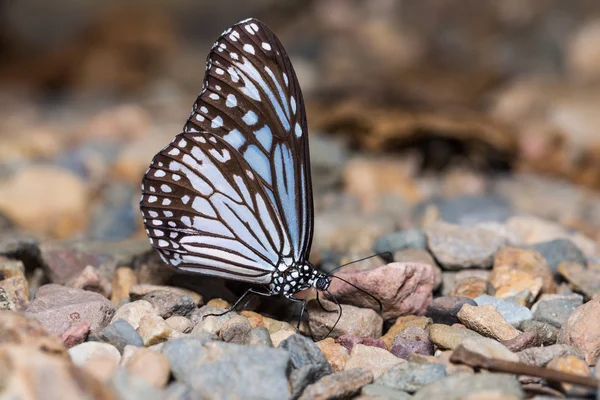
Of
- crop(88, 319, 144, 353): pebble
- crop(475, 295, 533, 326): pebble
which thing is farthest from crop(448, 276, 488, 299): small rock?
crop(88, 319, 144, 353): pebble

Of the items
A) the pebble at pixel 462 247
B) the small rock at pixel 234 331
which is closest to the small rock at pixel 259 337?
the small rock at pixel 234 331

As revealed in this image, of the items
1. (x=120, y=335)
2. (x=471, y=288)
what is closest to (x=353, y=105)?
(x=471, y=288)

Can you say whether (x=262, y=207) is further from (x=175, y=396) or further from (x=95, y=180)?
(x=95, y=180)

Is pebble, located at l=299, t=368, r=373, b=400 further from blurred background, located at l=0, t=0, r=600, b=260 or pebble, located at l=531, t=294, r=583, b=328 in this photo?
blurred background, located at l=0, t=0, r=600, b=260

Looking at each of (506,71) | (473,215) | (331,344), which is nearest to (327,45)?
(506,71)

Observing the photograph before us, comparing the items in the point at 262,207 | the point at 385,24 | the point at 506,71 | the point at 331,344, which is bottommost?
the point at 331,344

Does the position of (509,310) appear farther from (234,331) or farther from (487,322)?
(234,331)

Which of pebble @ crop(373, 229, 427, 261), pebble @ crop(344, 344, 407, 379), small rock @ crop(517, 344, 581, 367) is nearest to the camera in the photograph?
small rock @ crop(517, 344, 581, 367)
